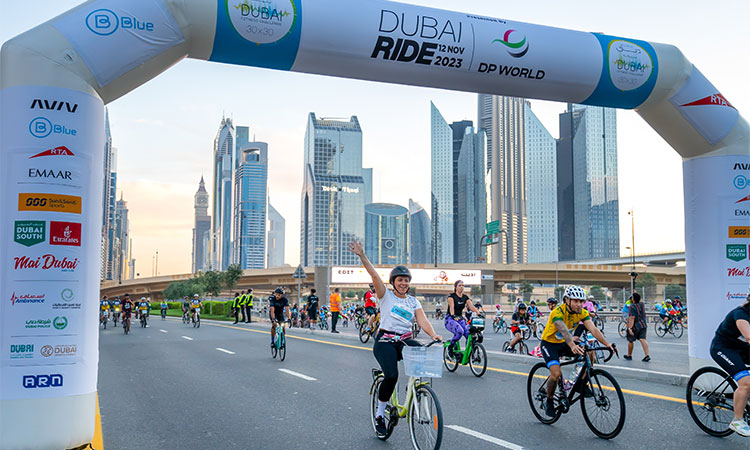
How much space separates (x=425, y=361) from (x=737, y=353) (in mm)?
3723

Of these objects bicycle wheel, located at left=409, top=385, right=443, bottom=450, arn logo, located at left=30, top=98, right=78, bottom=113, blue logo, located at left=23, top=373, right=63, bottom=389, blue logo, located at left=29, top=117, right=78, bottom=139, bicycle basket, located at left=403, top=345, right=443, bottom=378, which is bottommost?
bicycle wheel, located at left=409, top=385, right=443, bottom=450

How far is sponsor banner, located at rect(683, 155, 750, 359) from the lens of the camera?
9867 millimetres

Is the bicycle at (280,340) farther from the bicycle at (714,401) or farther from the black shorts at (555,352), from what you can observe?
the bicycle at (714,401)

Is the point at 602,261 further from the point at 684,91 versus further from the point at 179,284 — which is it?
the point at 684,91

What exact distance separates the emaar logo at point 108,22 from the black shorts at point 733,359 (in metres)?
7.65

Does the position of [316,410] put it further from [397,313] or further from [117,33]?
[117,33]

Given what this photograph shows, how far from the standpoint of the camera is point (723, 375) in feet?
23.0

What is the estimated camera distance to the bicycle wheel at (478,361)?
1234cm

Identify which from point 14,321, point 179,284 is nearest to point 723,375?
point 14,321

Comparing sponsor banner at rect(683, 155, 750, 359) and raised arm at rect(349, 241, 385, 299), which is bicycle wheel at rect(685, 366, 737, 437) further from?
raised arm at rect(349, 241, 385, 299)

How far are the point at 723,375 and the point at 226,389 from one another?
7.76 meters

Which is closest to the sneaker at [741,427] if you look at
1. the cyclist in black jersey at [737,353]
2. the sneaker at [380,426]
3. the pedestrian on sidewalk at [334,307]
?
the cyclist in black jersey at [737,353]

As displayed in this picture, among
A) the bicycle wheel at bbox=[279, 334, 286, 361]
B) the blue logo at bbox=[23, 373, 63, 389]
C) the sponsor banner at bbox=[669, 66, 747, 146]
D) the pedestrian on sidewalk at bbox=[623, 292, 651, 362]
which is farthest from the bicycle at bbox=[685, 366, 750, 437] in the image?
the bicycle wheel at bbox=[279, 334, 286, 361]

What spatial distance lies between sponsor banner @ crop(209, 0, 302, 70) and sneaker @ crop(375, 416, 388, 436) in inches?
198
